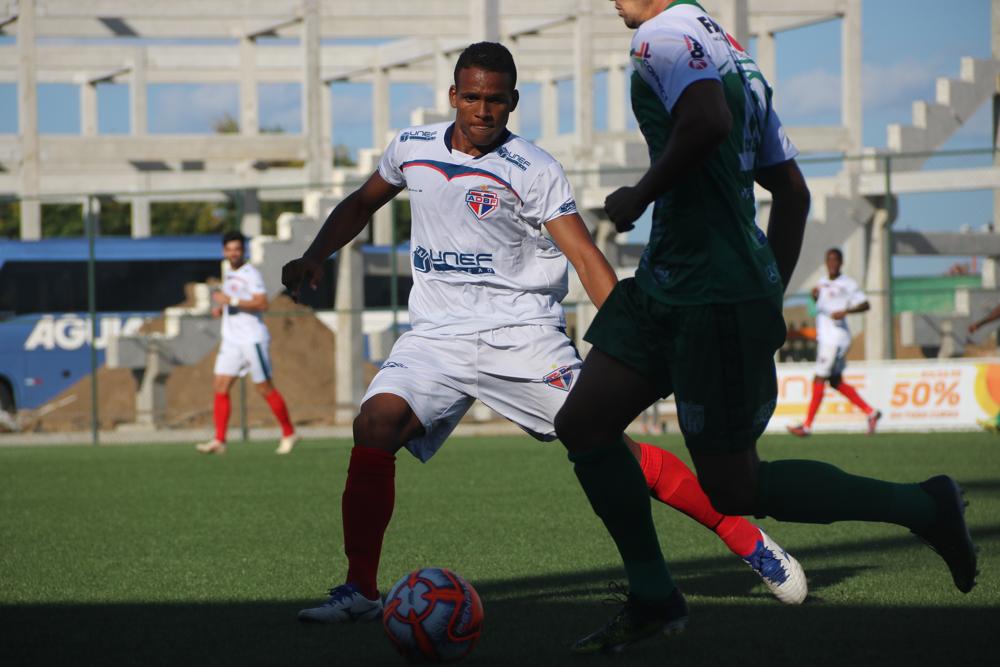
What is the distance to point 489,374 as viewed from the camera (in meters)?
5.58

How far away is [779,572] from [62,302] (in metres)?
23.9

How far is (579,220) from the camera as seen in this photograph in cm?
561

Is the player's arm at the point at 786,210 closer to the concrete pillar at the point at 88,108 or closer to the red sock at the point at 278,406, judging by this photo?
the red sock at the point at 278,406

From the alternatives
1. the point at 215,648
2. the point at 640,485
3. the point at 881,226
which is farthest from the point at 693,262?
the point at 881,226

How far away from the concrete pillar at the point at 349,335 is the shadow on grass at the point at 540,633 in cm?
1590

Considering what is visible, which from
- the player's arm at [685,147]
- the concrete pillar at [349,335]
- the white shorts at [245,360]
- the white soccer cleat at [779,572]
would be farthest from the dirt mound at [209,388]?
the player's arm at [685,147]

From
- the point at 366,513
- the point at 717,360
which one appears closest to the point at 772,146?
the point at 717,360

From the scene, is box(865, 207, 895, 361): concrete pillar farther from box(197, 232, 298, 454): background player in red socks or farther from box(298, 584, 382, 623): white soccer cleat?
box(298, 584, 382, 623): white soccer cleat

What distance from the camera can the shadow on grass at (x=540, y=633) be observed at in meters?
4.45

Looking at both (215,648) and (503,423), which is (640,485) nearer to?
(215,648)

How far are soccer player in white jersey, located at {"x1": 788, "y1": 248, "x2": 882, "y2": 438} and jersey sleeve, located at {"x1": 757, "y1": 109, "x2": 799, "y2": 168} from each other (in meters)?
13.1

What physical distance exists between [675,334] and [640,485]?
2.04 ft

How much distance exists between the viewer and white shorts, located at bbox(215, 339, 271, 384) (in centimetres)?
1586

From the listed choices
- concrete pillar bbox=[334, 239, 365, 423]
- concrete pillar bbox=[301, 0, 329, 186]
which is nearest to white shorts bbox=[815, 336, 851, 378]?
concrete pillar bbox=[334, 239, 365, 423]
